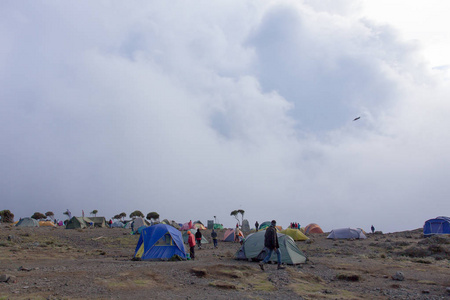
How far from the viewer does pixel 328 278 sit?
42.7ft

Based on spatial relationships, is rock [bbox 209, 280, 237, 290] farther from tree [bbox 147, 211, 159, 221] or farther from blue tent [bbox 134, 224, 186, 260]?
tree [bbox 147, 211, 159, 221]

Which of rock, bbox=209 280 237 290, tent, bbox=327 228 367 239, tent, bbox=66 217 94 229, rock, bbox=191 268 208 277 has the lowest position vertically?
rock, bbox=209 280 237 290

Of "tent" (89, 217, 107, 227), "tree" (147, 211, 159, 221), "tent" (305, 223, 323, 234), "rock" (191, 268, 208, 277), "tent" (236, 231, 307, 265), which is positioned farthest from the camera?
"tree" (147, 211, 159, 221)

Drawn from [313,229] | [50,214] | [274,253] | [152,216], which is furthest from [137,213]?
[274,253]

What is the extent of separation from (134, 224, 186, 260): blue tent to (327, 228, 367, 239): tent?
24.3 metres

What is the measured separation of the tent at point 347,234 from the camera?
3653cm

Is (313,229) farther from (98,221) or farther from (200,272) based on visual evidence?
(98,221)

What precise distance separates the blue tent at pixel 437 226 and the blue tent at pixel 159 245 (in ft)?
102

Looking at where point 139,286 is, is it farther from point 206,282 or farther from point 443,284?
point 443,284

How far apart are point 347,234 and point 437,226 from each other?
9.68m

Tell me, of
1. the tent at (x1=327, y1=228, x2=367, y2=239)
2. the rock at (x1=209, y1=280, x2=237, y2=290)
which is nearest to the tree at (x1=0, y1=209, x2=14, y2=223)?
the tent at (x1=327, y1=228, x2=367, y2=239)

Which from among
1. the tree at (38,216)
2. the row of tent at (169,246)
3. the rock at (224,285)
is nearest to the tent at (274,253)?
the row of tent at (169,246)

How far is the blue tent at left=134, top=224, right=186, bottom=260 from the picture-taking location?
17797 millimetres

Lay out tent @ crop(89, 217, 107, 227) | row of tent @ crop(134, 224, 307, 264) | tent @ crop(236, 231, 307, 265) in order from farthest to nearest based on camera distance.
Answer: tent @ crop(89, 217, 107, 227) < row of tent @ crop(134, 224, 307, 264) < tent @ crop(236, 231, 307, 265)
